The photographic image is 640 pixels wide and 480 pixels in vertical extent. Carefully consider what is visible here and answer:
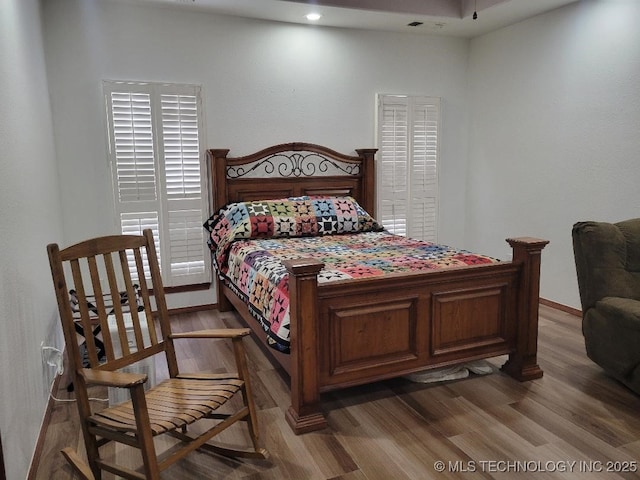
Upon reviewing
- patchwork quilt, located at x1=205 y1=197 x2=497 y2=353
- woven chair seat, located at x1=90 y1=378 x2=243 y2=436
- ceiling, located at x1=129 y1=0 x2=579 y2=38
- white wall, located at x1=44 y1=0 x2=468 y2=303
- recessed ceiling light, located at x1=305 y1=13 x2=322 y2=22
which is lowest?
woven chair seat, located at x1=90 y1=378 x2=243 y2=436

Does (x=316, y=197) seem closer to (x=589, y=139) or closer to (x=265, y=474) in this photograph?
(x=589, y=139)

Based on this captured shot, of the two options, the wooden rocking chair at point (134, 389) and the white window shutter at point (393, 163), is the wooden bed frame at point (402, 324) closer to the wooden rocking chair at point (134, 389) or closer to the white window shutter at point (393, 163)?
the wooden rocking chair at point (134, 389)

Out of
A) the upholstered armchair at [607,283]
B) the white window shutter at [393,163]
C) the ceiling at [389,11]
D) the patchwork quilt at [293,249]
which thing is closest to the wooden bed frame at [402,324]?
the patchwork quilt at [293,249]

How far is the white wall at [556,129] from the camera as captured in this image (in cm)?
367

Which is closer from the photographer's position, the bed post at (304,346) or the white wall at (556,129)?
the bed post at (304,346)

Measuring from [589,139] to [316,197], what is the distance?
2.24m

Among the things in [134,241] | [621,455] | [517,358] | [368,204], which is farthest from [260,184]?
[621,455]

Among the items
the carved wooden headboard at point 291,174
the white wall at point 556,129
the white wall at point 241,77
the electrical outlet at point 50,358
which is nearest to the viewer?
the electrical outlet at point 50,358

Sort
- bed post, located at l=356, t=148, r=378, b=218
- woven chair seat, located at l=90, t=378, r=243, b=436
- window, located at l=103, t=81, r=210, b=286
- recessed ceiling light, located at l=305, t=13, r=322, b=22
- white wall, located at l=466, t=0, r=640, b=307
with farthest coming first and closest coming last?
bed post, located at l=356, t=148, r=378, b=218 < recessed ceiling light, located at l=305, t=13, r=322, b=22 < window, located at l=103, t=81, r=210, b=286 < white wall, located at l=466, t=0, r=640, b=307 < woven chair seat, located at l=90, t=378, r=243, b=436

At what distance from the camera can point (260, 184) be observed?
4.37 m

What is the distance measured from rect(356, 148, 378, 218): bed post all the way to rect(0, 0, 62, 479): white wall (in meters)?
2.63

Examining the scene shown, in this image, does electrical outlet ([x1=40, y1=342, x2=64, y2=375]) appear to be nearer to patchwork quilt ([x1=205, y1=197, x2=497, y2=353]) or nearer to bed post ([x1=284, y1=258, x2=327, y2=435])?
patchwork quilt ([x1=205, y1=197, x2=497, y2=353])

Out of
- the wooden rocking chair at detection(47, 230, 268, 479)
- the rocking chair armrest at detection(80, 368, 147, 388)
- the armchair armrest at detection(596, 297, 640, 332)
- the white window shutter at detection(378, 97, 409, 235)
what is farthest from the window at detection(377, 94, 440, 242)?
the rocking chair armrest at detection(80, 368, 147, 388)

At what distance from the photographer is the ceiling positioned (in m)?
3.88
